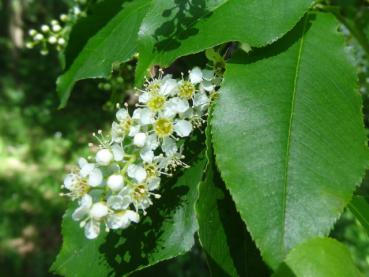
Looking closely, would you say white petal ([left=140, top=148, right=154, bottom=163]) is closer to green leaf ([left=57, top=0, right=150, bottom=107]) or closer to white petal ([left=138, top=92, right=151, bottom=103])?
white petal ([left=138, top=92, right=151, bottom=103])

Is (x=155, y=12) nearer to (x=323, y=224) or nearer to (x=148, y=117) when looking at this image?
(x=148, y=117)

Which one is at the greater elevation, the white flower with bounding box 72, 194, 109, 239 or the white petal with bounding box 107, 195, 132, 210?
the white petal with bounding box 107, 195, 132, 210

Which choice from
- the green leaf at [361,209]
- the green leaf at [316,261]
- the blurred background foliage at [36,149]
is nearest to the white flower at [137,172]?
Result: the green leaf at [316,261]

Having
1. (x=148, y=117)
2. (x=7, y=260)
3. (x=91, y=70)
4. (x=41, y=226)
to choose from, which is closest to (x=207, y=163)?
(x=148, y=117)

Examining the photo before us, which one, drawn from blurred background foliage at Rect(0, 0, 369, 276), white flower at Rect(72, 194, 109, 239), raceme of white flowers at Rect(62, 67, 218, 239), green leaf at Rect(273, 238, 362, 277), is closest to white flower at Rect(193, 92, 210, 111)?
raceme of white flowers at Rect(62, 67, 218, 239)

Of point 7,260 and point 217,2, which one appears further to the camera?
point 7,260

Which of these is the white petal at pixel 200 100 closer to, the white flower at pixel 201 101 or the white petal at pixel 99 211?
the white flower at pixel 201 101

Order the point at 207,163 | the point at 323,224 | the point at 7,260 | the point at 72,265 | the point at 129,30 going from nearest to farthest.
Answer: the point at 323,224, the point at 207,163, the point at 72,265, the point at 129,30, the point at 7,260
